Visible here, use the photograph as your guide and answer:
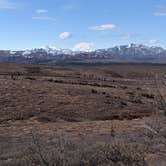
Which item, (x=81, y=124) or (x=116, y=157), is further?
(x=81, y=124)

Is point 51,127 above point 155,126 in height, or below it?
below

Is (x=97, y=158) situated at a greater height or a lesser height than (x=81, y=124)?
greater

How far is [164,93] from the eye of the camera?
9789mm

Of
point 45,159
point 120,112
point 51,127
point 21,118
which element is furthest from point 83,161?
point 120,112

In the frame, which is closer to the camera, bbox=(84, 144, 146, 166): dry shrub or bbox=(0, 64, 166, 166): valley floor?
bbox=(84, 144, 146, 166): dry shrub

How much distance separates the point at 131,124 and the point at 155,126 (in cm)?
1941

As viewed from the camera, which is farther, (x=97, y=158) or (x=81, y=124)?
(x=81, y=124)

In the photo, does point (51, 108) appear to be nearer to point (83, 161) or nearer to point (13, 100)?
point (13, 100)

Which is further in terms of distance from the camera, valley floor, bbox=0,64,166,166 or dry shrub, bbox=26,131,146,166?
valley floor, bbox=0,64,166,166

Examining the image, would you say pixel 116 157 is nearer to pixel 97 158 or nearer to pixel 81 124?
pixel 97 158

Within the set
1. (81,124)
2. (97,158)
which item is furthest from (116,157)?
(81,124)

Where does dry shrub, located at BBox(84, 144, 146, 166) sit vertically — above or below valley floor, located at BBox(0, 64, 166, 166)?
above

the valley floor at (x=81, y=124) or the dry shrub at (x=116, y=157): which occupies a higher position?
the dry shrub at (x=116, y=157)

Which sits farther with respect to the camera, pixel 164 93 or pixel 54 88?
pixel 54 88
